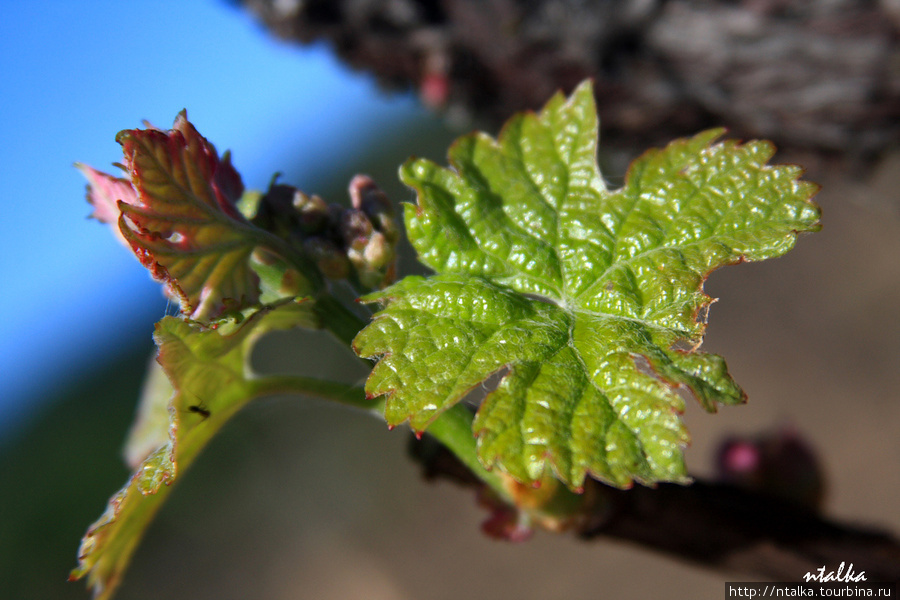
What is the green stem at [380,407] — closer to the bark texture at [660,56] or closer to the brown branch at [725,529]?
the brown branch at [725,529]

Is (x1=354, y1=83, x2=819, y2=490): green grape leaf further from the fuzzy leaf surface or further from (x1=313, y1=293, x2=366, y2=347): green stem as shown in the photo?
the fuzzy leaf surface

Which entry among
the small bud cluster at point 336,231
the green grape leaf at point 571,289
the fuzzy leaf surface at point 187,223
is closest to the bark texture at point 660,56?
the green grape leaf at point 571,289

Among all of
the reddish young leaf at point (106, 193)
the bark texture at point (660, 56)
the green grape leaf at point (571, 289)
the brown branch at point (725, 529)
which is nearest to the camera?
the green grape leaf at point (571, 289)

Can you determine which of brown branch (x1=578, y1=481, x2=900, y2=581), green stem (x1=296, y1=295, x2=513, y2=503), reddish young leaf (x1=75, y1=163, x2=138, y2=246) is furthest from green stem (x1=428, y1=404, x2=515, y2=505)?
reddish young leaf (x1=75, y1=163, x2=138, y2=246)

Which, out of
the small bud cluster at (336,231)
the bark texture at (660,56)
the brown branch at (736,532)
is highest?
the bark texture at (660,56)

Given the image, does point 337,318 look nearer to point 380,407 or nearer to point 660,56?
point 380,407

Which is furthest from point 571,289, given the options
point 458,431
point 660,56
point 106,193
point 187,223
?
point 660,56
